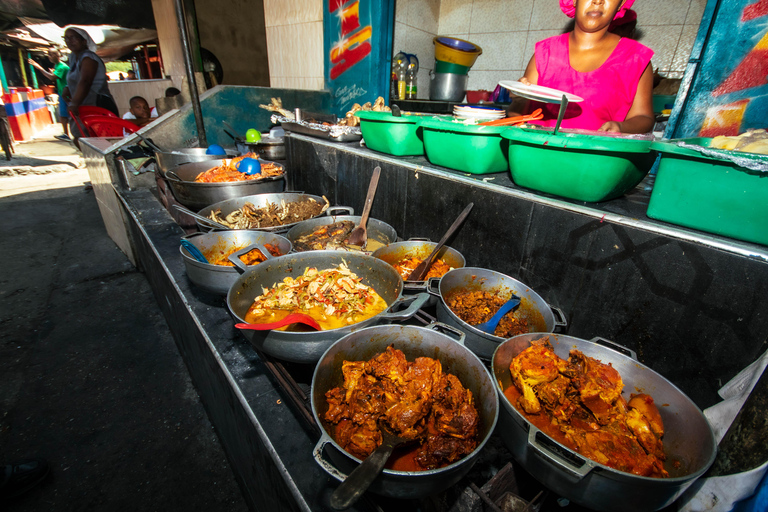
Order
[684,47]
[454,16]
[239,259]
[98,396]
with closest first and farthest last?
[239,259] < [98,396] < [684,47] < [454,16]

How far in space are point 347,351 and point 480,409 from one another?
47cm

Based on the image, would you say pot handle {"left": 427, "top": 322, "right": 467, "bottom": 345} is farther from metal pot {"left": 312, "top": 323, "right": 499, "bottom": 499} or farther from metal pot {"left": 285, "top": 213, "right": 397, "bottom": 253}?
metal pot {"left": 285, "top": 213, "right": 397, "bottom": 253}

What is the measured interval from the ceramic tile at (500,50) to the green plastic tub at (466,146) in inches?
143

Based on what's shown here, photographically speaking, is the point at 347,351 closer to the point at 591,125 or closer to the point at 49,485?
the point at 591,125

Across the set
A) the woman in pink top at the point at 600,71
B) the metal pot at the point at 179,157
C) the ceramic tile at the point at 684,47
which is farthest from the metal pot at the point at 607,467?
the ceramic tile at the point at 684,47

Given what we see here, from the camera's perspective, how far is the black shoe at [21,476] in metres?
1.88

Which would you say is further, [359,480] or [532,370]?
[532,370]

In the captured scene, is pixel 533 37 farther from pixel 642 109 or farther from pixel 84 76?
pixel 84 76

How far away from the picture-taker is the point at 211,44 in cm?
696

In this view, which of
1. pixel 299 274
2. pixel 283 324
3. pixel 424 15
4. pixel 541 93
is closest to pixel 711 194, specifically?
pixel 541 93

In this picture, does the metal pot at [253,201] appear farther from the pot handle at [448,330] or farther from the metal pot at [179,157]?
the pot handle at [448,330]

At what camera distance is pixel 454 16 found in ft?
16.8

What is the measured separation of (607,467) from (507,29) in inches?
219

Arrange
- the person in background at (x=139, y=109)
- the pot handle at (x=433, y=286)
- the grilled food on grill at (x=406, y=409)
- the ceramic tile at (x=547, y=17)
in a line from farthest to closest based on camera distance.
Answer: the person in background at (x=139, y=109) < the ceramic tile at (x=547, y=17) < the pot handle at (x=433, y=286) < the grilled food on grill at (x=406, y=409)
